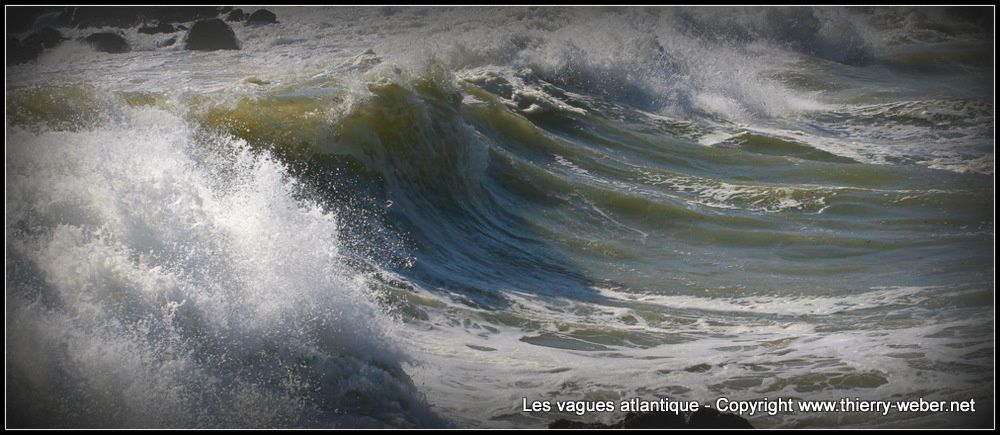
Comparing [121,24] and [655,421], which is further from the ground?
[121,24]

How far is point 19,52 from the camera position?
23.6 meters

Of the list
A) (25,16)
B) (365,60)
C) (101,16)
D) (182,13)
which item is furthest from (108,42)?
(365,60)

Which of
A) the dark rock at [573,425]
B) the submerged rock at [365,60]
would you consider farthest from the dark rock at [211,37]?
the dark rock at [573,425]

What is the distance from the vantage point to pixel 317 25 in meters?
26.8

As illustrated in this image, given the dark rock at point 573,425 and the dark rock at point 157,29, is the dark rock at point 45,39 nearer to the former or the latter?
the dark rock at point 157,29

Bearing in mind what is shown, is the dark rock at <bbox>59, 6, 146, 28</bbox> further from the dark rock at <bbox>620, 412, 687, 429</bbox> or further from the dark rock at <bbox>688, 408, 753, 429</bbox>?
the dark rock at <bbox>688, 408, 753, 429</bbox>

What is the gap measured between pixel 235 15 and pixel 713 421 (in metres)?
27.3

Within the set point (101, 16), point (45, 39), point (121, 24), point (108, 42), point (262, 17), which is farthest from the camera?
point (262, 17)

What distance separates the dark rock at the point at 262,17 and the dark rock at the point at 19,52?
240 inches

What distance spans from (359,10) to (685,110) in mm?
16316

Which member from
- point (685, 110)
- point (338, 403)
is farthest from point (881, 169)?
point (338, 403)

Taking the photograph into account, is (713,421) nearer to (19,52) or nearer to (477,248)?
(477,248)

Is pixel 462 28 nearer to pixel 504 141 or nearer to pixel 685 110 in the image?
pixel 685 110

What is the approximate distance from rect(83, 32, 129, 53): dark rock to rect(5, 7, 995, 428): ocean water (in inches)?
284
